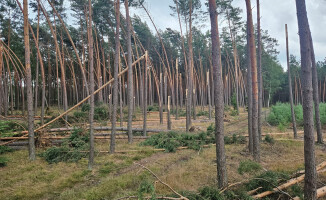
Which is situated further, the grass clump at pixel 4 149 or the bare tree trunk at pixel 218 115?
the grass clump at pixel 4 149

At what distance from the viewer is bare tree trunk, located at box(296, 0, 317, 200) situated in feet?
11.9

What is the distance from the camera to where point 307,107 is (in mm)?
3715

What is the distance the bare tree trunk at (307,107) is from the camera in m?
3.63

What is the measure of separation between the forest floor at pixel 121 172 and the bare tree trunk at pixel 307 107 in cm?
114

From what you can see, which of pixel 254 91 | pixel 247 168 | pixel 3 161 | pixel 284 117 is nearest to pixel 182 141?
pixel 254 91

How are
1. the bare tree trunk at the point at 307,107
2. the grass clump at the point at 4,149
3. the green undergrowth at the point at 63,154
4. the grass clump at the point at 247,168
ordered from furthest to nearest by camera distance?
the grass clump at the point at 4,149, the green undergrowth at the point at 63,154, the grass clump at the point at 247,168, the bare tree trunk at the point at 307,107

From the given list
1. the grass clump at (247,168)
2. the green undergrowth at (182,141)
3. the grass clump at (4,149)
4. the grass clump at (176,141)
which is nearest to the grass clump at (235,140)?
the green undergrowth at (182,141)

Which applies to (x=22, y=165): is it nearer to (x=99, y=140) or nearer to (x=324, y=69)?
(x=99, y=140)

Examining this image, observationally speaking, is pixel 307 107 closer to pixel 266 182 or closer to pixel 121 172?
pixel 266 182

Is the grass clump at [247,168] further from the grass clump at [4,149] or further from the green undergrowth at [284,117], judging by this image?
the green undergrowth at [284,117]

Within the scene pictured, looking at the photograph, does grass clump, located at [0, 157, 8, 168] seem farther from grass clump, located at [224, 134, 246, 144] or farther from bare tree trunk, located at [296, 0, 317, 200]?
grass clump, located at [224, 134, 246, 144]

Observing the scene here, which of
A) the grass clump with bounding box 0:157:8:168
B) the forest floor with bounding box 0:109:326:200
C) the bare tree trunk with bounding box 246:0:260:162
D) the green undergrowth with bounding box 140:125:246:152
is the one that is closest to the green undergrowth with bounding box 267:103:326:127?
the forest floor with bounding box 0:109:326:200

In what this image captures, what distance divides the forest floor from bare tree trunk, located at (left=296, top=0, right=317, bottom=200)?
3.73 ft

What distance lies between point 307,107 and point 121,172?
16.1 ft
